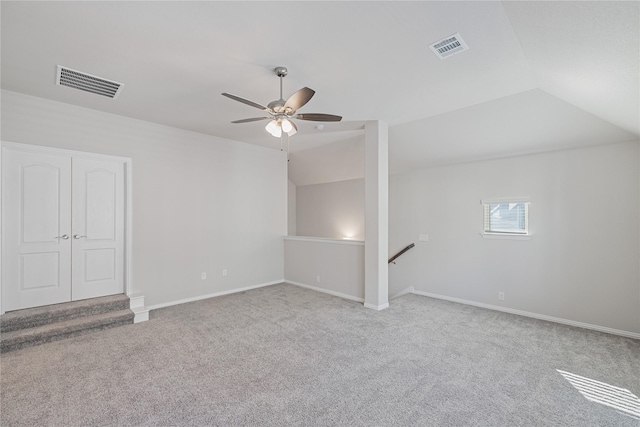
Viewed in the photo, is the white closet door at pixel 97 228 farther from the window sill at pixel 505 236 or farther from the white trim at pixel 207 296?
the window sill at pixel 505 236

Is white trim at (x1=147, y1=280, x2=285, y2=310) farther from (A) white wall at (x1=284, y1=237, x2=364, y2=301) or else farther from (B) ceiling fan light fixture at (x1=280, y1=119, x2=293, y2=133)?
(B) ceiling fan light fixture at (x1=280, y1=119, x2=293, y2=133)

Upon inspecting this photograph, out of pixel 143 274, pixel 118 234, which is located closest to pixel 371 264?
pixel 143 274

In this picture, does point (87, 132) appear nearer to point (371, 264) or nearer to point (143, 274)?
point (143, 274)

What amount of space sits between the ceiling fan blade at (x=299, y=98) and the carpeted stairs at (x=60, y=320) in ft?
11.2

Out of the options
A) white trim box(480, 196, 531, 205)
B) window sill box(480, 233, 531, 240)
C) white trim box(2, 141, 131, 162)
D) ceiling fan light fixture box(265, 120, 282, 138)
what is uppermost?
ceiling fan light fixture box(265, 120, 282, 138)

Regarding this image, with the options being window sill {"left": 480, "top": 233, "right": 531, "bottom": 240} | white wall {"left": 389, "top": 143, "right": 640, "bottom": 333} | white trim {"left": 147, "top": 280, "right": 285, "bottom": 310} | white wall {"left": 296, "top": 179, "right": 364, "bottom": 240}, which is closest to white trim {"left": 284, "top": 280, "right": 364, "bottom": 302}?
white trim {"left": 147, "top": 280, "right": 285, "bottom": 310}

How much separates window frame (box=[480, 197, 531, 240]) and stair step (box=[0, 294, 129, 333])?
5.52 metres

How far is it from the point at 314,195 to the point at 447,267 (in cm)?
407

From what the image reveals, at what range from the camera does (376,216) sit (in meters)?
4.34

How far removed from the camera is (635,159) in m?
3.48

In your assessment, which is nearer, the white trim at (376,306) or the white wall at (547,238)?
the white wall at (547,238)

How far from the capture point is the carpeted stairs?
314 cm

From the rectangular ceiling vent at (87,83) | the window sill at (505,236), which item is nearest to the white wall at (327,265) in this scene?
the window sill at (505,236)

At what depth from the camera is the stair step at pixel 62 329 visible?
121 inches
